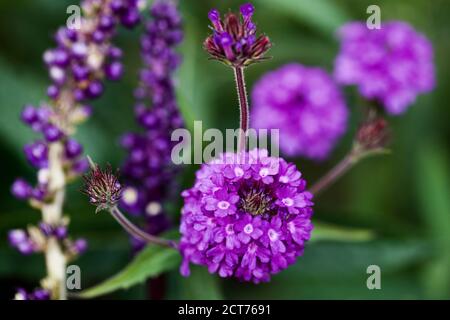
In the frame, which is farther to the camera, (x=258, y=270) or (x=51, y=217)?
(x=51, y=217)

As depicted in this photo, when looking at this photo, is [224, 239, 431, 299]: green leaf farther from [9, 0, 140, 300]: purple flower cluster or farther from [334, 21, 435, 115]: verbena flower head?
[9, 0, 140, 300]: purple flower cluster

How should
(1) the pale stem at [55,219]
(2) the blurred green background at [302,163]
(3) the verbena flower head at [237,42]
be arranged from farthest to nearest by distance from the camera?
1. (2) the blurred green background at [302,163]
2. (1) the pale stem at [55,219]
3. (3) the verbena flower head at [237,42]

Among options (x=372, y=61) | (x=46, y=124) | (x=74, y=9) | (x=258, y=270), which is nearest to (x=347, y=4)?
(x=372, y=61)

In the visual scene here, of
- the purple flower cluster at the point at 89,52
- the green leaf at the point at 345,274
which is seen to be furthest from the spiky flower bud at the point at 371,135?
the purple flower cluster at the point at 89,52

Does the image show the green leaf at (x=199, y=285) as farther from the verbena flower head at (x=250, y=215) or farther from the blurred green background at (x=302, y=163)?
the verbena flower head at (x=250, y=215)

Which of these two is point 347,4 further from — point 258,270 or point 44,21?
point 258,270
